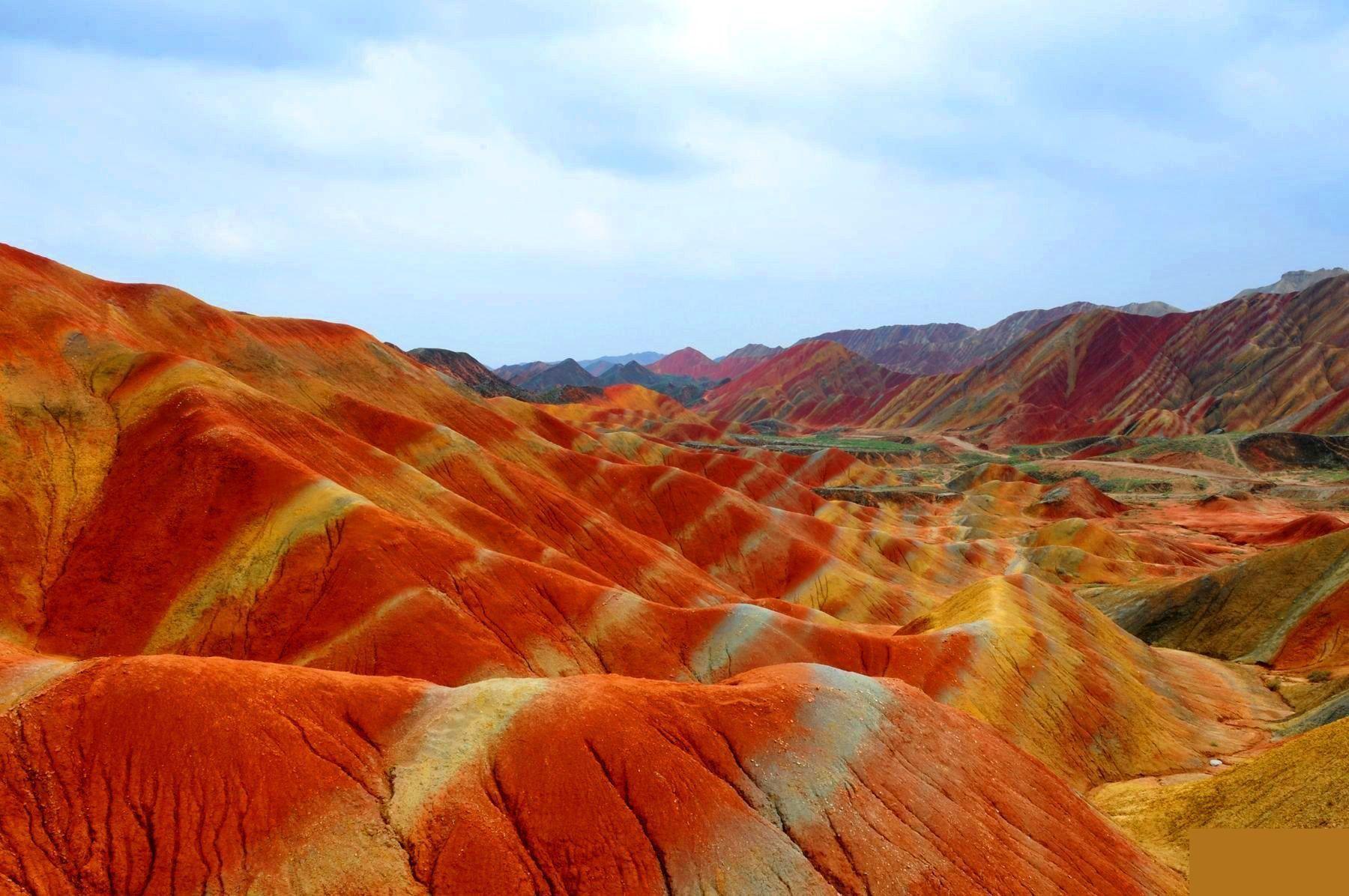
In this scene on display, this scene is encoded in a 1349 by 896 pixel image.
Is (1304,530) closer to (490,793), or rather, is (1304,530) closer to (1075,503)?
(1075,503)

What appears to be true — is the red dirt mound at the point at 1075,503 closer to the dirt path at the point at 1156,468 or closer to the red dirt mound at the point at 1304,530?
the red dirt mound at the point at 1304,530

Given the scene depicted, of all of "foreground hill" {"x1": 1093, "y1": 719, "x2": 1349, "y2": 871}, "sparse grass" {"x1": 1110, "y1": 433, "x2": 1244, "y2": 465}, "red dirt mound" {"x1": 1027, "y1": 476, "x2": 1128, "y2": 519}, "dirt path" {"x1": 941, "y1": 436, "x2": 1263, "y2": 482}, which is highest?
"sparse grass" {"x1": 1110, "y1": 433, "x2": 1244, "y2": 465}

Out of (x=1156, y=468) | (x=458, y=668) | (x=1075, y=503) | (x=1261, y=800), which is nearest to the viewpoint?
(x=1261, y=800)

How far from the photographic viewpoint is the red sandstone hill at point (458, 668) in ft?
62.5

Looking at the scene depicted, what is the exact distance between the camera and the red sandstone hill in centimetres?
1905

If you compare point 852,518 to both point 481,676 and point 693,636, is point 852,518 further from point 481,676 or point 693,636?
point 481,676

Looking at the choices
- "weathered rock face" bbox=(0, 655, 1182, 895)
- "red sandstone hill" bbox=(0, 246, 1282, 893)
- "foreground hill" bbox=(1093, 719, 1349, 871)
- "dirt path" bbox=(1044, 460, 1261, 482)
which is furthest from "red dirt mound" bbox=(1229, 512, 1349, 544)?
"weathered rock face" bbox=(0, 655, 1182, 895)

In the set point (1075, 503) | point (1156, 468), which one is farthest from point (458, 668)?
point (1156, 468)

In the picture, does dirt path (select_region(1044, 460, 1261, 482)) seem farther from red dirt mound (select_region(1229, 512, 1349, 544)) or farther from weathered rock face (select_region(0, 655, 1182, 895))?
weathered rock face (select_region(0, 655, 1182, 895))

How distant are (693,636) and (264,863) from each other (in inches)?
1048

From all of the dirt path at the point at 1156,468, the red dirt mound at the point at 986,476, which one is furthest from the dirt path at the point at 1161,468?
the red dirt mound at the point at 986,476

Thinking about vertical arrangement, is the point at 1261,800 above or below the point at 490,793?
below

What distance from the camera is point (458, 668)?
35.4 meters

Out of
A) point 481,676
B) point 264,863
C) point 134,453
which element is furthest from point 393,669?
point 134,453
